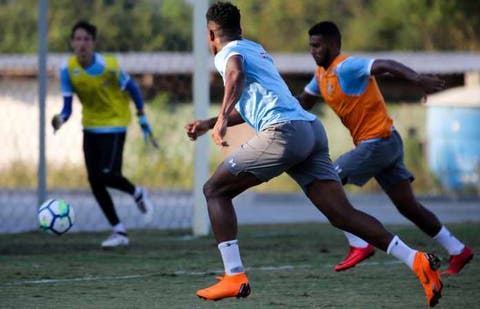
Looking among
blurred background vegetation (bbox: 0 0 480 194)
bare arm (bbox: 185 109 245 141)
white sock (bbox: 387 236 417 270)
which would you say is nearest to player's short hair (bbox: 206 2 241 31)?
bare arm (bbox: 185 109 245 141)

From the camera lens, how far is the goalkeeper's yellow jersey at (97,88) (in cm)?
1179

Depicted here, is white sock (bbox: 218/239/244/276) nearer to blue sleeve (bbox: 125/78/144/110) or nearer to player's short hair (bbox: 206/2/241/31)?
player's short hair (bbox: 206/2/241/31)

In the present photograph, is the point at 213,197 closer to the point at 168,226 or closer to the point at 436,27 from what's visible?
the point at 168,226

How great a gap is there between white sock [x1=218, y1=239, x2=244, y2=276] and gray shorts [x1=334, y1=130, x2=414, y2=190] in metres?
2.37

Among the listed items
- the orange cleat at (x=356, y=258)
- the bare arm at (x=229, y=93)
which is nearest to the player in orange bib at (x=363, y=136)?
the orange cleat at (x=356, y=258)

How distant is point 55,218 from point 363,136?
2921 millimetres

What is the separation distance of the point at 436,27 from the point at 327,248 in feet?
83.5

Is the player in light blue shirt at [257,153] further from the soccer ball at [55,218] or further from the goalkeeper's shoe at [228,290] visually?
the soccer ball at [55,218]

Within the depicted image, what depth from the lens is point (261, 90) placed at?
23.9 feet

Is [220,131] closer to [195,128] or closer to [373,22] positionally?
[195,128]

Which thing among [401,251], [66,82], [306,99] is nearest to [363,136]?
[306,99]

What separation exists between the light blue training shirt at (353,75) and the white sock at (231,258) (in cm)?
236

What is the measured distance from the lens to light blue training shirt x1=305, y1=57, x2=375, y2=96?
9031 millimetres

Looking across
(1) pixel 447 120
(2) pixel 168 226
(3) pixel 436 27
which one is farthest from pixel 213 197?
(3) pixel 436 27
